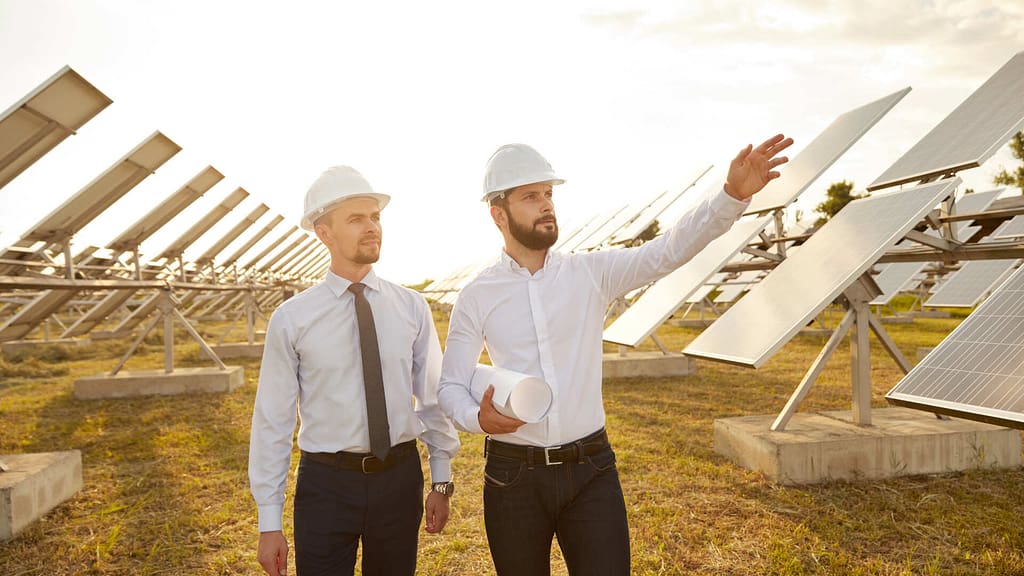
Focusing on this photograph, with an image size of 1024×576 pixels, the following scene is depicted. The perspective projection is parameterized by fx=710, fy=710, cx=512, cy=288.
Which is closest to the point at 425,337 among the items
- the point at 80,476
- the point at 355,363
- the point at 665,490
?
the point at 355,363

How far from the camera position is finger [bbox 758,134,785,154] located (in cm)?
247

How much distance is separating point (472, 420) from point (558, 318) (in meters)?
0.56

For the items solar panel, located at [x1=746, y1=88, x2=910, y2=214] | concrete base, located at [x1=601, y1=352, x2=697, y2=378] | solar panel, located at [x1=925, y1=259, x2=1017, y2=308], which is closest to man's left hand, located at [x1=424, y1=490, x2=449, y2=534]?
solar panel, located at [x1=746, y1=88, x2=910, y2=214]

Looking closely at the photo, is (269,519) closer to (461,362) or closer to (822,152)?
(461,362)

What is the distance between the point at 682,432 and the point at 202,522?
15.9ft

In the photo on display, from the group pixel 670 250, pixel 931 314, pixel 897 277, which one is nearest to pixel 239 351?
pixel 897 277

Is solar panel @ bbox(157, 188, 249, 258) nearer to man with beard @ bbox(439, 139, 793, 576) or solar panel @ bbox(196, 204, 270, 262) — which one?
solar panel @ bbox(196, 204, 270, 262)

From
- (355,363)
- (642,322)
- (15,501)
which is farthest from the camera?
(642,322)

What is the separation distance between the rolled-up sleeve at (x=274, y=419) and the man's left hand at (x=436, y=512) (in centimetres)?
57

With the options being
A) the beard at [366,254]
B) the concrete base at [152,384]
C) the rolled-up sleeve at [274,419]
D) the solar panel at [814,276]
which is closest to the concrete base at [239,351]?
the concrete base at [152,384]

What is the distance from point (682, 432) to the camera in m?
7.78

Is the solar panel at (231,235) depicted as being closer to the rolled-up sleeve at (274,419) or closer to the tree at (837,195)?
the rolled-up sleeve at (274,419)

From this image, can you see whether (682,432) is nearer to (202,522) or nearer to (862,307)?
(862,307)

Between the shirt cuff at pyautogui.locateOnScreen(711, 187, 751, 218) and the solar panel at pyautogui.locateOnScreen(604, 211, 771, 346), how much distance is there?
406 cm
